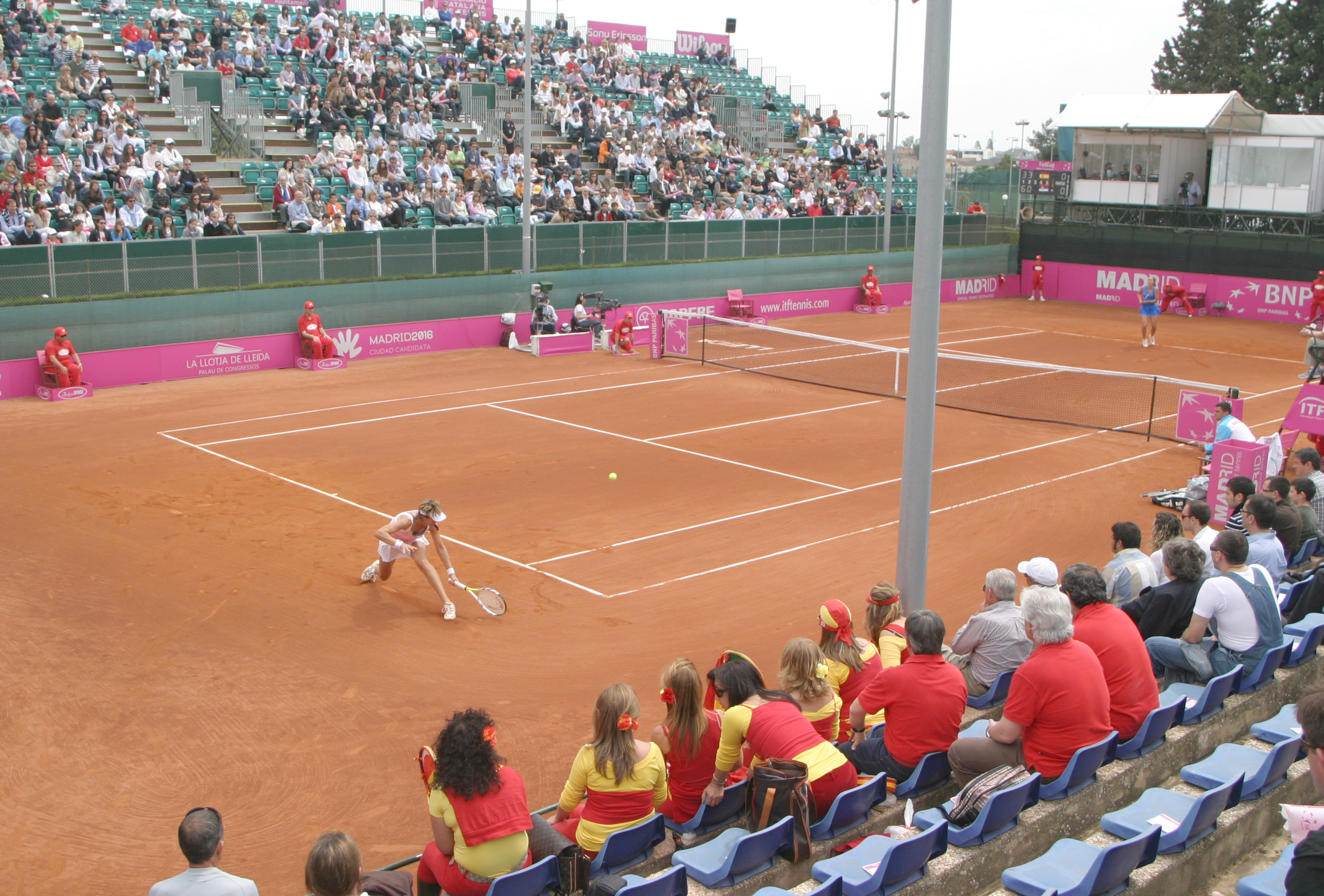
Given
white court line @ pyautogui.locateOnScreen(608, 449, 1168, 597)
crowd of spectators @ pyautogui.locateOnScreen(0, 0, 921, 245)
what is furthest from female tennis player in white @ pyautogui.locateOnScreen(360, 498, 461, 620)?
crowd of spectators @ pyautogui.locateOnScreen(0, 0, 921, 245)

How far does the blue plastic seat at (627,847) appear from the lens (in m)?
6.36

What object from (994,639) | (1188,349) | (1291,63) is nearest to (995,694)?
(994,639)

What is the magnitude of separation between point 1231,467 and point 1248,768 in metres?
9.54

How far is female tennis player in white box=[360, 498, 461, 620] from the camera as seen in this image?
1299 centimetres

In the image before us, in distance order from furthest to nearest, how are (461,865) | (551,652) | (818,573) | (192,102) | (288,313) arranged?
(192,102) < (288,313) < (818,573) < (551,652) < (461,865)

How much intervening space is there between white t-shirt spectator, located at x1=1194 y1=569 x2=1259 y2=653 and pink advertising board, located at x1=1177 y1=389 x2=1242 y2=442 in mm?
12354

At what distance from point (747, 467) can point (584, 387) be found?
24.3 ft

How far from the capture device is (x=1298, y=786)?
7855 millimetres

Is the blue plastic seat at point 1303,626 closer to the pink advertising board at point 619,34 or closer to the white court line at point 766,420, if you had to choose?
the white court line at point 766,420

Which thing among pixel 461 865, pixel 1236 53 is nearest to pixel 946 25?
pixel 461 865

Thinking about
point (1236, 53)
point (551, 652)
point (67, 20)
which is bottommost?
point (551, 652)

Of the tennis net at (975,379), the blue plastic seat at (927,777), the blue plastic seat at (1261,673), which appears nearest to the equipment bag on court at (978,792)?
the blue plastic seat at (927,777)

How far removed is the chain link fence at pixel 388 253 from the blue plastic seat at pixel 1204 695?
23.8 metres

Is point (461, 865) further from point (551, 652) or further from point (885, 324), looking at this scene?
point (885, 324)
